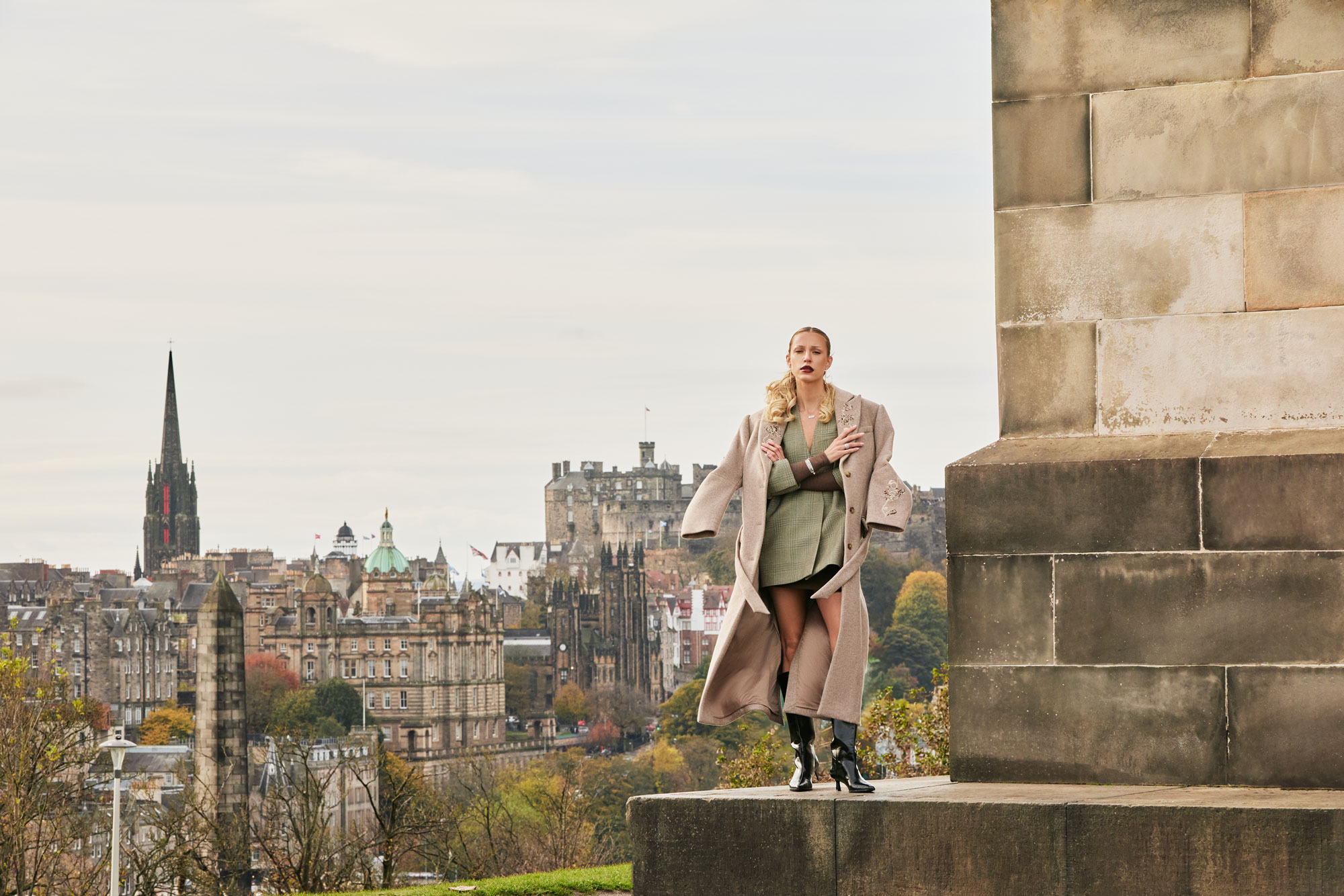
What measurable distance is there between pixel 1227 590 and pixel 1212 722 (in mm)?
Result: 410

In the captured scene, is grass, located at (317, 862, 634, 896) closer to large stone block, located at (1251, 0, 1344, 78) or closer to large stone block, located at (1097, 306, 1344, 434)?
large stone block, located at (1097, 306, 1344, 434)

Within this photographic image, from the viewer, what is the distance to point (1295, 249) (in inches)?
222

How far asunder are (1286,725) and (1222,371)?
116cm

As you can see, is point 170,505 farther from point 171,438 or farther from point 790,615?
point 790,615

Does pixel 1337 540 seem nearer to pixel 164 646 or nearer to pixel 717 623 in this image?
pixel 164 646

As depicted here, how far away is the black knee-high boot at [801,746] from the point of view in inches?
224

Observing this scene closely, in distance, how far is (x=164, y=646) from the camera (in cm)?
10488

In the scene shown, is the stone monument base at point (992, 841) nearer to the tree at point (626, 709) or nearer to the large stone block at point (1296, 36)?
the large stone block at point (1296, 36)

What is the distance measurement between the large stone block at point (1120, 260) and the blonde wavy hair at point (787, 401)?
671 millimetres

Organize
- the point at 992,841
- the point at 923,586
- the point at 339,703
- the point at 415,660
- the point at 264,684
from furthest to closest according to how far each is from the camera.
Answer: the point at 415,660, the point at 923,586, the point at 339,703, the point at 264,684, the point at 992,841

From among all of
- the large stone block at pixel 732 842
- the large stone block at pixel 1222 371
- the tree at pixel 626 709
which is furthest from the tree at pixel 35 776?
the tree at pixel 626 709

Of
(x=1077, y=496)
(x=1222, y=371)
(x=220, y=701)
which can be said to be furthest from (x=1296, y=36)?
→ (x=220, y=701)

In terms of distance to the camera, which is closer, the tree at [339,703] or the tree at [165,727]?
the tree at [165,727]

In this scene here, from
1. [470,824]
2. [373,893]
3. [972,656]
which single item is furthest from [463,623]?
[972,656]
